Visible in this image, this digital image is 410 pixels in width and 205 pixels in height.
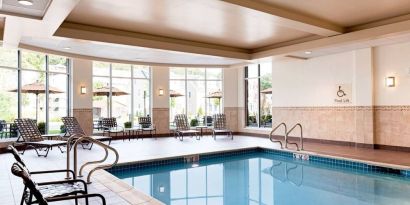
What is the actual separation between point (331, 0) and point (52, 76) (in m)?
9.20

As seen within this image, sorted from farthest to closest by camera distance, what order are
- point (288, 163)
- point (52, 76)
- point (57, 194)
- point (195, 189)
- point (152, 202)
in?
point (52, 76) < point (288, 163) < point (195, 189) < point (152, 202) < point (57, 194)

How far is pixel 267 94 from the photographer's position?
12.3 meters

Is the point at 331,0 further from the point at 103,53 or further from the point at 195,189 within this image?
the point at 103,53

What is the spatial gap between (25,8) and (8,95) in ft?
18.6

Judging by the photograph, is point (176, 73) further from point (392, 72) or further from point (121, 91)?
point (392, 72)

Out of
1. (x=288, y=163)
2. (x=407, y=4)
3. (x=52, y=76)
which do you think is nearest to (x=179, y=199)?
(x=288, y=163)

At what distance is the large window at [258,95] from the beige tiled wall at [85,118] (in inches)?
250

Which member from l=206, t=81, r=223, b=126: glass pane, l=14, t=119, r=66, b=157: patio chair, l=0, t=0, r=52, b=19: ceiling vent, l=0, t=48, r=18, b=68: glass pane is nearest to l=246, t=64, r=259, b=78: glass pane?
l=206, t=81, r=223, b=126: glass pane

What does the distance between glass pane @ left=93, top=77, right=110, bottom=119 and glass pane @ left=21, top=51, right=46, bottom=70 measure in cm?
198

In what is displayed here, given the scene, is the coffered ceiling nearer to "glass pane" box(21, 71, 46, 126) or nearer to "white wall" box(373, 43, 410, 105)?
"glass pane" box(21, 71, 46, 126)

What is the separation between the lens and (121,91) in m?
11.7

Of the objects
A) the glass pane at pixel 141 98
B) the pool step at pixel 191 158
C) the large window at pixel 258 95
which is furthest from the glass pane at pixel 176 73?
the pool step at pixel 191 158

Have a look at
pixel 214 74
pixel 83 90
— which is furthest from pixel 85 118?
pixel 214 74

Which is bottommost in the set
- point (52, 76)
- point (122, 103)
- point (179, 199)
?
point (179, 199)
